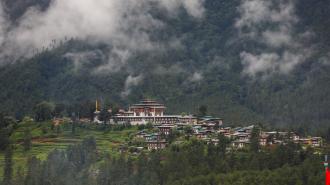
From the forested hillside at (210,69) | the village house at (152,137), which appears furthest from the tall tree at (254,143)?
the forested hillside at (210,69)

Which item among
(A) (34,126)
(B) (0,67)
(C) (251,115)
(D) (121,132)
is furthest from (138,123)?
(B) (0,67)

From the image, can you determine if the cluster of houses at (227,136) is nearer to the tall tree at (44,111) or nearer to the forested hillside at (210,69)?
the forested hillside at (210,69)

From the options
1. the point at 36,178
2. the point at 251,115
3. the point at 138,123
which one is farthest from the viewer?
the point at 251,115

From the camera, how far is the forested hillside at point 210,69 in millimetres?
125188

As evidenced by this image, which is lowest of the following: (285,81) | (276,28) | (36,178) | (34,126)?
(36,178)

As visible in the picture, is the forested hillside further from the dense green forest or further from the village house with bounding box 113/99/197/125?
the dense green forest

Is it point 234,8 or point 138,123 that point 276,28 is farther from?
point 138,123

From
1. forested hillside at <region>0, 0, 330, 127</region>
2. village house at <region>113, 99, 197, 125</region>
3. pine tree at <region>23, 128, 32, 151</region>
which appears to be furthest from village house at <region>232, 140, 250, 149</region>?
pine tree at <region>23, 128, 32, 151</region>

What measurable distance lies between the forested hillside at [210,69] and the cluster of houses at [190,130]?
36.0 feet

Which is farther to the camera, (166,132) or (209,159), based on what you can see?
(166,132)

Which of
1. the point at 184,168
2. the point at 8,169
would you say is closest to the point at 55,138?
the point at 8,169

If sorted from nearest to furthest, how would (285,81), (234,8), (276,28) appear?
(285,81)
(276,28)
(234,8)

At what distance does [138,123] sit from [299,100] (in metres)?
34.0

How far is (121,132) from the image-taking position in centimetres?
→ 9825
